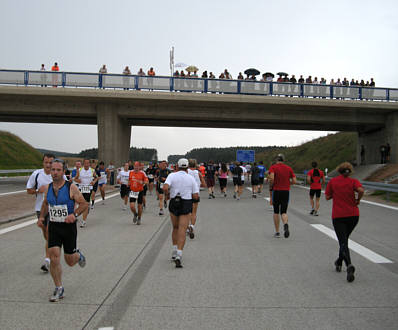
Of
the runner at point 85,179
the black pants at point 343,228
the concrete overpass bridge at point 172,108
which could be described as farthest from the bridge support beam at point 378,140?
the black pants at point 343,228

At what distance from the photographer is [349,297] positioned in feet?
15.9

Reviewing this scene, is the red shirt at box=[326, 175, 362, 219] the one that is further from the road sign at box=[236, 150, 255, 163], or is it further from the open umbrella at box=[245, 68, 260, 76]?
the road sign at box=[236, 150, 255, 163]

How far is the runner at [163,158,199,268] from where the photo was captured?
6.61m

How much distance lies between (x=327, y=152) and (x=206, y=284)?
54206 millimetres

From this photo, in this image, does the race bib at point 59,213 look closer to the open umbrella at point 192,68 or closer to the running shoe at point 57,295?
the running shoe at point 57,295

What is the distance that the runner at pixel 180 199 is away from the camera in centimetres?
661

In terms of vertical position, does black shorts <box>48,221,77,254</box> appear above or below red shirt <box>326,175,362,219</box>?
below

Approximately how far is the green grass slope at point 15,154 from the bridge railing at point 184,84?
24088 mm

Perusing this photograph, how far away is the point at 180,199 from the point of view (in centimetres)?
667

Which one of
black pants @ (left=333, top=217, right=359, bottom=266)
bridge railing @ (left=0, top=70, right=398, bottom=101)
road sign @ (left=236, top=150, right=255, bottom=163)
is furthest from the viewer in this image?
road sign @ (left=236, top=150, right=255, bottom=163)

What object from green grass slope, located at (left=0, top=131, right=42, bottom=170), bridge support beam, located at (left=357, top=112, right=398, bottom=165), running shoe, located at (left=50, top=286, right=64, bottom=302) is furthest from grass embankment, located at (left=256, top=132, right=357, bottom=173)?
running shoe, located at (left=50, top=286, right=64, bottom=302)

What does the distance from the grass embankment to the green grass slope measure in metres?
32.2

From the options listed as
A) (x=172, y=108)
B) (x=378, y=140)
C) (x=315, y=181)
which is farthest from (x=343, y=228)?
(x=378, y=140)

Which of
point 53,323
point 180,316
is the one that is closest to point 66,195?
point 53,323
